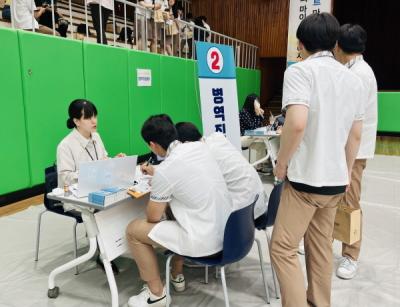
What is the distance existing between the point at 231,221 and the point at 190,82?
15.9 feet

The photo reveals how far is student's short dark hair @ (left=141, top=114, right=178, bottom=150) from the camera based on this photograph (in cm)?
172

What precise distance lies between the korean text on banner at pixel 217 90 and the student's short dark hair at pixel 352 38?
1.27m

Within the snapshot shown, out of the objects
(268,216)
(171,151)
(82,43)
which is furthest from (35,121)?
(268,216)

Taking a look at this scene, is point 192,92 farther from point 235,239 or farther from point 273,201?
point 235,239

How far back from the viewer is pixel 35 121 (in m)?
3.44

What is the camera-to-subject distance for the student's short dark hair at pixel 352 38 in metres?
1.94

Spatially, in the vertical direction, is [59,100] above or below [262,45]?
below

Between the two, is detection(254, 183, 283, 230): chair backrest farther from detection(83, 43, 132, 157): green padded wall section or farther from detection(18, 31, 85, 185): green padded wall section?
detection(83, 43, 132, 157): green padded wall section

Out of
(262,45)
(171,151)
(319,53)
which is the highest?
(262,45)

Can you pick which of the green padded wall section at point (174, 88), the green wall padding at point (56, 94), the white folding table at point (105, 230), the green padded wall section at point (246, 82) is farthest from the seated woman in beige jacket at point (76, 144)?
the green padded wall section at point (246, 82)

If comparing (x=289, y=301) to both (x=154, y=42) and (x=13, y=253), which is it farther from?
(x=154, y=42)

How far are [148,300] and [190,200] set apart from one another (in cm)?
62

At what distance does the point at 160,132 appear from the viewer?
1.72 meters

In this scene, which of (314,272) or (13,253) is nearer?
(314,272)
